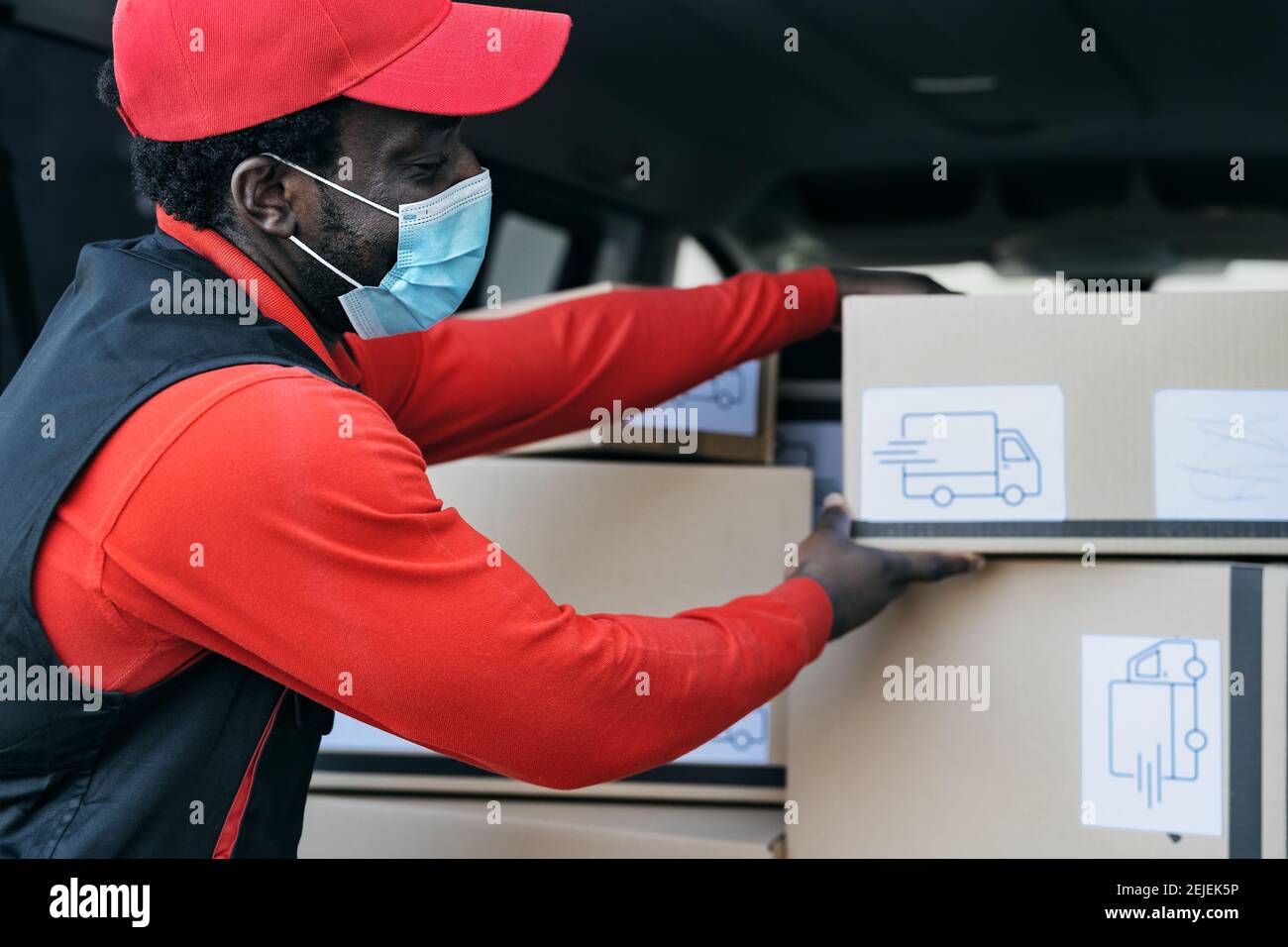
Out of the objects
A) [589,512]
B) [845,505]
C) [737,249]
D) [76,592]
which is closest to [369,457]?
[76,592]

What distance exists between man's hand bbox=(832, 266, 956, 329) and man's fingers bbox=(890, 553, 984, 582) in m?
0.33

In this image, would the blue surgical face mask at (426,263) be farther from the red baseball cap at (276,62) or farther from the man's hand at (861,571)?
the man's hand at (861,571)

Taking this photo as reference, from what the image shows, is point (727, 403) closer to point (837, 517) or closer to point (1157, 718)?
point (837, 517)

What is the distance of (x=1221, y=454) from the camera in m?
1.17

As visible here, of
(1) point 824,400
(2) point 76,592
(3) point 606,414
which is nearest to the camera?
(2) point 76,592

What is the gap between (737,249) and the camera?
281 centimetres

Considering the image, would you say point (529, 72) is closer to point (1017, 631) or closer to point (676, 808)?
point (1017, 631)

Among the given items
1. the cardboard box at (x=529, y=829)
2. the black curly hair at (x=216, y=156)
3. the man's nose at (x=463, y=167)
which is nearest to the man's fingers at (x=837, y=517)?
the cardboard box at (x=529, y=829)

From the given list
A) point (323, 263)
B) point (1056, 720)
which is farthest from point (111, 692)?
point (1056, 720)

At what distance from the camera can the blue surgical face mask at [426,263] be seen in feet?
3.60

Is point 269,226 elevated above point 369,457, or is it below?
above

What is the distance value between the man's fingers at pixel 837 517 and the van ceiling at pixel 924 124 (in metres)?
0.84

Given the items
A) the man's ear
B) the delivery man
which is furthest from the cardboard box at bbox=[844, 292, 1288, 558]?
the man's ear
